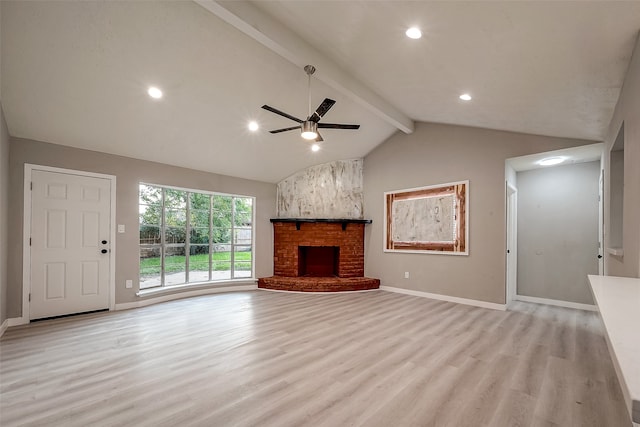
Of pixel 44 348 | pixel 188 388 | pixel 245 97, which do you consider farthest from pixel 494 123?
pixel 44 348

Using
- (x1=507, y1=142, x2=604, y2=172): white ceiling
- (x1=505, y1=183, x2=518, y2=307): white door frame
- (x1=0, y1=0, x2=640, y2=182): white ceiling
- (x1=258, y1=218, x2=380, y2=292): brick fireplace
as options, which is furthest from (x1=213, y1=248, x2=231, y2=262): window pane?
(x1=507, y1=142, x2=604, y2=172): white ceiling

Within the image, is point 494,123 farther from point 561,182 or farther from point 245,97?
point 245,97

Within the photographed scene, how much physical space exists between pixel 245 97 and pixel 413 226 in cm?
384

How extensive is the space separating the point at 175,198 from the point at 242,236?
5.07ft

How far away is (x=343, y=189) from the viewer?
6.77 metres

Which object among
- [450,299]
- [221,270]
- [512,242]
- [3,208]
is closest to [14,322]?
[3,208]

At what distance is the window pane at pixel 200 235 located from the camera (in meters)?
5.69

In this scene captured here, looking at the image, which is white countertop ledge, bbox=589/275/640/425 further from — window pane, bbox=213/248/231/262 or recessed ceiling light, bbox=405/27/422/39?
window pane, bbox=213/248/231/262

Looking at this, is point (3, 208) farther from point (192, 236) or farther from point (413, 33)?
point (413, 33)

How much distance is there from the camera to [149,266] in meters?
5.14

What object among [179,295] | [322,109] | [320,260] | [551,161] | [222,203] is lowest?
[179,295]

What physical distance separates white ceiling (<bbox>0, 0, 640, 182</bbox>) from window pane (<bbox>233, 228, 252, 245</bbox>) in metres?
2.08

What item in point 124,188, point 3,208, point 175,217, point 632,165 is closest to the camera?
point 632,165

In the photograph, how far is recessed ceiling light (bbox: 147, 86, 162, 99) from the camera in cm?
356
